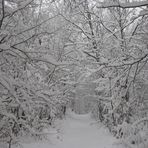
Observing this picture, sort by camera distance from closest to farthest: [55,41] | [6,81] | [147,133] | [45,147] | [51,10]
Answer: [6,81] < [147,133] < [45,147] < [51,10] < [55,41]

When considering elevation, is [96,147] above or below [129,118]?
below

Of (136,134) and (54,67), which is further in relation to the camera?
(136,134)

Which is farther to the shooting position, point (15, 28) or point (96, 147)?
point (96, 147)

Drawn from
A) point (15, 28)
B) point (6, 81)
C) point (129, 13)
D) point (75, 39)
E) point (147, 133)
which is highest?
point (129, 13)

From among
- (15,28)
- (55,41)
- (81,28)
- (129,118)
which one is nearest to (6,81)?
(15,28)

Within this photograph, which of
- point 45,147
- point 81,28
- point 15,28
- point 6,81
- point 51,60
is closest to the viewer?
point 6,81

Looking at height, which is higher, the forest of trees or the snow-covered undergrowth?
the forest of trees

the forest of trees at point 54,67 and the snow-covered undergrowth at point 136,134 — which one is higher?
the forest of trees at point 54,67

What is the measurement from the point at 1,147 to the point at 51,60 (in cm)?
460

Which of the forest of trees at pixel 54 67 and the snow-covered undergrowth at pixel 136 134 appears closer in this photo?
the forest of trees at pixel 54 67

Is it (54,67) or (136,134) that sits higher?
(54,67)

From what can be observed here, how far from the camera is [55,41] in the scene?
1609 cm

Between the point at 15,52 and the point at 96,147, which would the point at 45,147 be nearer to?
the point at 96,147

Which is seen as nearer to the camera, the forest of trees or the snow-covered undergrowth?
the forest of trees
